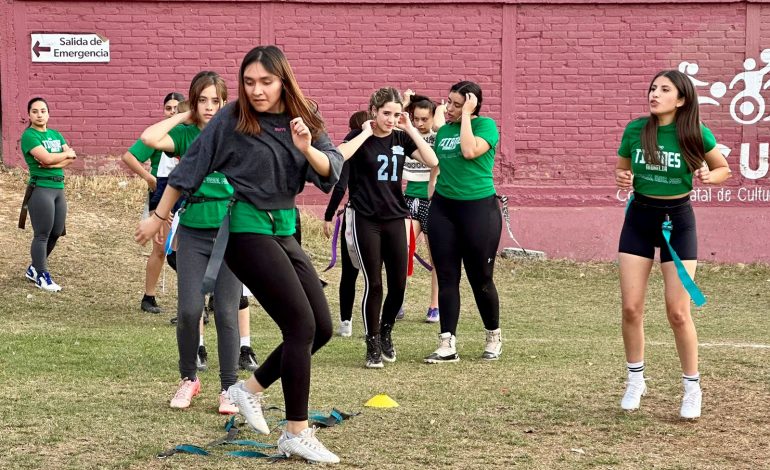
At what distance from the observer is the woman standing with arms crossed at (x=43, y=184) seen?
11977 millimetres

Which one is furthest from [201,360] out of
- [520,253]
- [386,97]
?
[520,253]

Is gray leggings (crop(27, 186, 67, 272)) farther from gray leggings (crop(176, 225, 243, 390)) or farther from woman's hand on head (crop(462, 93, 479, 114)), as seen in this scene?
gray leggings (crop(176, 225, 243, 390))

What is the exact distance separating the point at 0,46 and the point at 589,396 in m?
11.8

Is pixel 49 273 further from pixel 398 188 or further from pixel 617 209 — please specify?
pixel 617 209

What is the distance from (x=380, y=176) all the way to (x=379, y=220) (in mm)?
319

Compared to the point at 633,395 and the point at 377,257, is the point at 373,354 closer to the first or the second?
the point at 377,257

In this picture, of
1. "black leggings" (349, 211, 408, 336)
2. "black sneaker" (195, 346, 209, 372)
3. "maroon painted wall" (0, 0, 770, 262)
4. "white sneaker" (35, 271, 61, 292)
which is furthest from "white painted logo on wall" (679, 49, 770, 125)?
"black sneaker" (195, 346, 209, 372)

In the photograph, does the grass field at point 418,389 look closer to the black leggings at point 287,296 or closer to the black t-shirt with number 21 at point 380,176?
the black leggings at point 287,296

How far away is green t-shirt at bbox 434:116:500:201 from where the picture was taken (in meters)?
8.51

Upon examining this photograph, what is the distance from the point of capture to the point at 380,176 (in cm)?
859

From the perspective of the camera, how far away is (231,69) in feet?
55.1

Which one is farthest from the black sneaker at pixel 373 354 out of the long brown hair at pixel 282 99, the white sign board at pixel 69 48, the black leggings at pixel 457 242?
the white sign board at pixel 69 48

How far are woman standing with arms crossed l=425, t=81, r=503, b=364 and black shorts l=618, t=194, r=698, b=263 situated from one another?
2.01 m

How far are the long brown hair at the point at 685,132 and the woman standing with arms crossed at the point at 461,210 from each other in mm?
2071
